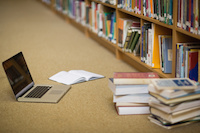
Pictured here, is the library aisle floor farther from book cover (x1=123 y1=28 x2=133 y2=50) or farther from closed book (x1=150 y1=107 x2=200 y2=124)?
book cover (x1=123 y1=28 x2=133 y2=50)

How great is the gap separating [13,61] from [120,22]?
1524 millimetres

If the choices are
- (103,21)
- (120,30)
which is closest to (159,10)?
(120,30)

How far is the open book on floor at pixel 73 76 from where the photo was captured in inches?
123

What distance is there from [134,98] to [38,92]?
91cm

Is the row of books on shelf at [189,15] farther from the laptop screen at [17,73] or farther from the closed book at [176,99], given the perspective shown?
the laptop screen at [17,73]

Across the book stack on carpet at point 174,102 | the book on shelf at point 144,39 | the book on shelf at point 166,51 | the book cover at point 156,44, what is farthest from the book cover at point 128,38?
the book stack on carpet at point 174,102

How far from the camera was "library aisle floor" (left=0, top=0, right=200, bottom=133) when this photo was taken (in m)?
2.22

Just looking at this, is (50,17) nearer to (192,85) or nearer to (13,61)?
(13,61)

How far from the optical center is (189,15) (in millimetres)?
2385

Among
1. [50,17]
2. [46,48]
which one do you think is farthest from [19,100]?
[50,17]

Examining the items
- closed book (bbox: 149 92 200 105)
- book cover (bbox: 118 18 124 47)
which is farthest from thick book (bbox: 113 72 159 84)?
book cover (bbox: 118 18 124 47)

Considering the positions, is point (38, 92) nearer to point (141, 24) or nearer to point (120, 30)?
point (141, 24)

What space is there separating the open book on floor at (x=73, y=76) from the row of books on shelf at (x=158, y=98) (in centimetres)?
77

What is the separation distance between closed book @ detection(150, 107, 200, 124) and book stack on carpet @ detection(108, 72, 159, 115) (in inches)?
7.0
